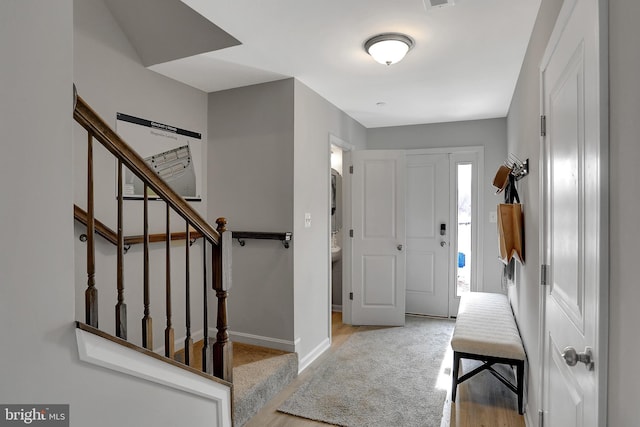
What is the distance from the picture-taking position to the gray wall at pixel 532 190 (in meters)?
1.92

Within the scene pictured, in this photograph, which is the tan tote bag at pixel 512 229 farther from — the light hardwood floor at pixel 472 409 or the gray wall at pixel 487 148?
the gray wall at pixel 487 148

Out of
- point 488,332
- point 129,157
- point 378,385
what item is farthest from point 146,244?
point 488,332

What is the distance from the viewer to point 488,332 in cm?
266

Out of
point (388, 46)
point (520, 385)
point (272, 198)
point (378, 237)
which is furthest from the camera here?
point (378, 237)

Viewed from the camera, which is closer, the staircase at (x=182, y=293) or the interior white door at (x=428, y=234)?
the staircase at (x=182, y=293)

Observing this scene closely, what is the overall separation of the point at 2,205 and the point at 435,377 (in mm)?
3014

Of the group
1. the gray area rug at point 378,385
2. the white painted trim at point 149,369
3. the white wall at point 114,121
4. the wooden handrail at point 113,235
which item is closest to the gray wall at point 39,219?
the white painted trim at point 149,369

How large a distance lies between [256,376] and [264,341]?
1.84 feet

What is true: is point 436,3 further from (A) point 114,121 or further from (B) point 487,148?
(B) point 487,148

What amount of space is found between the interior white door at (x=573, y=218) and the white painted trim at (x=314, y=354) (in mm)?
1905

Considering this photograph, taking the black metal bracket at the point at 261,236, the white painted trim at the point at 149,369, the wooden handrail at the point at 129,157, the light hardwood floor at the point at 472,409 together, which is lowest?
the light hardwood floor at the point at 472,409

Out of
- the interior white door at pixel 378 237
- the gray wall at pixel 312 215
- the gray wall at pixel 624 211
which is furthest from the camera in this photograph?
the interior white door at pixel 378 237

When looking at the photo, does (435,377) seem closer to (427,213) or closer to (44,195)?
(427,213)

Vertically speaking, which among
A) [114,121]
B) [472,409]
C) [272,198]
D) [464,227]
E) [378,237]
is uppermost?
[114,121]
